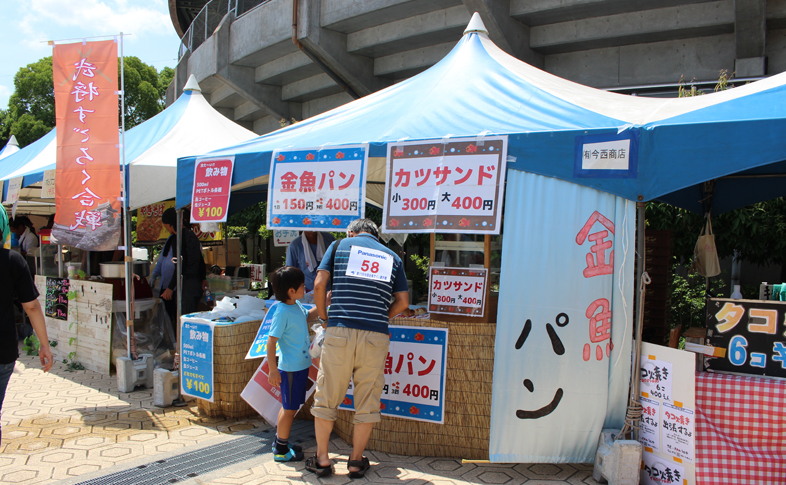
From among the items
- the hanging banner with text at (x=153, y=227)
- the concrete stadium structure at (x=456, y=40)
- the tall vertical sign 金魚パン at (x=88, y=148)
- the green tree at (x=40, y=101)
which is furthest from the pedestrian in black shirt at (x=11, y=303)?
the green tree at (x=40, y=101)

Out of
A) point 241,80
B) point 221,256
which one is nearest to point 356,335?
point 221,256

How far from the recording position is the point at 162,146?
21.2 feet

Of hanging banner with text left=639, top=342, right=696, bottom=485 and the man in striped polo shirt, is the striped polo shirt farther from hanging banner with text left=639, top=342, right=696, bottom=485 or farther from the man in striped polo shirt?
hanging banner with text left=639, top=342, right=696, bottom=485

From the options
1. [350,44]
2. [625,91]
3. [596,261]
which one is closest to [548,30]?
[625,91]

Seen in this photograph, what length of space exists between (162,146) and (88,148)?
44.6 inches

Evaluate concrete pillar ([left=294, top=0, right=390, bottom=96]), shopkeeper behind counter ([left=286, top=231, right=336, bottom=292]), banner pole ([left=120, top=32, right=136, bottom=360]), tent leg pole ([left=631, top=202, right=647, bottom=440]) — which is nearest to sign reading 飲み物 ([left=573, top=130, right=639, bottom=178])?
tent leg pole ([left=631, top=202, right=647, bottom=440])

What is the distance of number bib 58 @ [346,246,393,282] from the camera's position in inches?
137

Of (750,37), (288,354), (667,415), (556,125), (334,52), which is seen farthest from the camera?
(334,52)

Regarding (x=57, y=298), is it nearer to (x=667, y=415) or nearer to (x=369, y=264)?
(x=369, y=264)

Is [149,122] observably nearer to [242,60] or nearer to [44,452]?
[44,452]

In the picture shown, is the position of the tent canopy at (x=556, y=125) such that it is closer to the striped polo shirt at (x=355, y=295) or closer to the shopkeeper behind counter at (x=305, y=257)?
the striped polo shirt at (x=355, y=295)

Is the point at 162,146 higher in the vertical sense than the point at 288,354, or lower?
higher

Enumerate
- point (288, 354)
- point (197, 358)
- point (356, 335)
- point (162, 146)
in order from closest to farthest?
1. point (356, 335)
2. point (288, 354)
3. point (197, 358)
4. point (162, 146)

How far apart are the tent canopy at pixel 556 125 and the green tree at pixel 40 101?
30057mm
